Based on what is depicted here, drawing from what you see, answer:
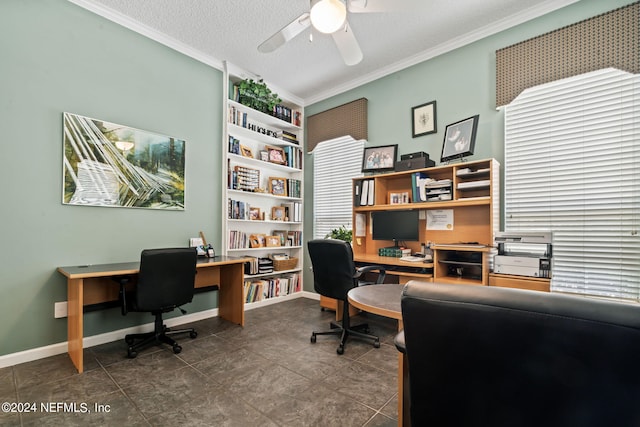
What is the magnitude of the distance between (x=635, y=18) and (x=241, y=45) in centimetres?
361

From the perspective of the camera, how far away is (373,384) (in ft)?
6.75

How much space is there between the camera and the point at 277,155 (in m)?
4.47

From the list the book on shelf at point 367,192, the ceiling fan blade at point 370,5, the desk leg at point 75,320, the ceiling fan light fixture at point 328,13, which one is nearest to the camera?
the ceiling fan light fixture at point 328,13

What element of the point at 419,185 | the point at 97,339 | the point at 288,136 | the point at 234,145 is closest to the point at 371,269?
the point at 419,185

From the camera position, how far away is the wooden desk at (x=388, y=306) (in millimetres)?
1312

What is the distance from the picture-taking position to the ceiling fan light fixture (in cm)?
184

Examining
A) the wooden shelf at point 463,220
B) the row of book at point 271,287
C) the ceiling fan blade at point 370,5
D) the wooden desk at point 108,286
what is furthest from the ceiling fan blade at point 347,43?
the row of book at point 271,287

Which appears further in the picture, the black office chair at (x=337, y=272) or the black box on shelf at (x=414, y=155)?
the black box on shelf at (x=414, y=155)

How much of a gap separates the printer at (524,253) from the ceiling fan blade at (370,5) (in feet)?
6.75

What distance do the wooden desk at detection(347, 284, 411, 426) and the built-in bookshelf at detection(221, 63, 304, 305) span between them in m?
2.35

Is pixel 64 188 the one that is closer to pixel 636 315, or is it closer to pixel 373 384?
pixel 373 384

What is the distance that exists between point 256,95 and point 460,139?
2.65 m

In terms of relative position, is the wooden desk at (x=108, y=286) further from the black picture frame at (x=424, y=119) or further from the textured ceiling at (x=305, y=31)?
the black picture frame at (x=424, y=119)

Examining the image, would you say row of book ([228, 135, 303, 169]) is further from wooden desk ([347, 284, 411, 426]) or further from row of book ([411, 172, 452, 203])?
wooden desk ([347, 284, 411, 426])
